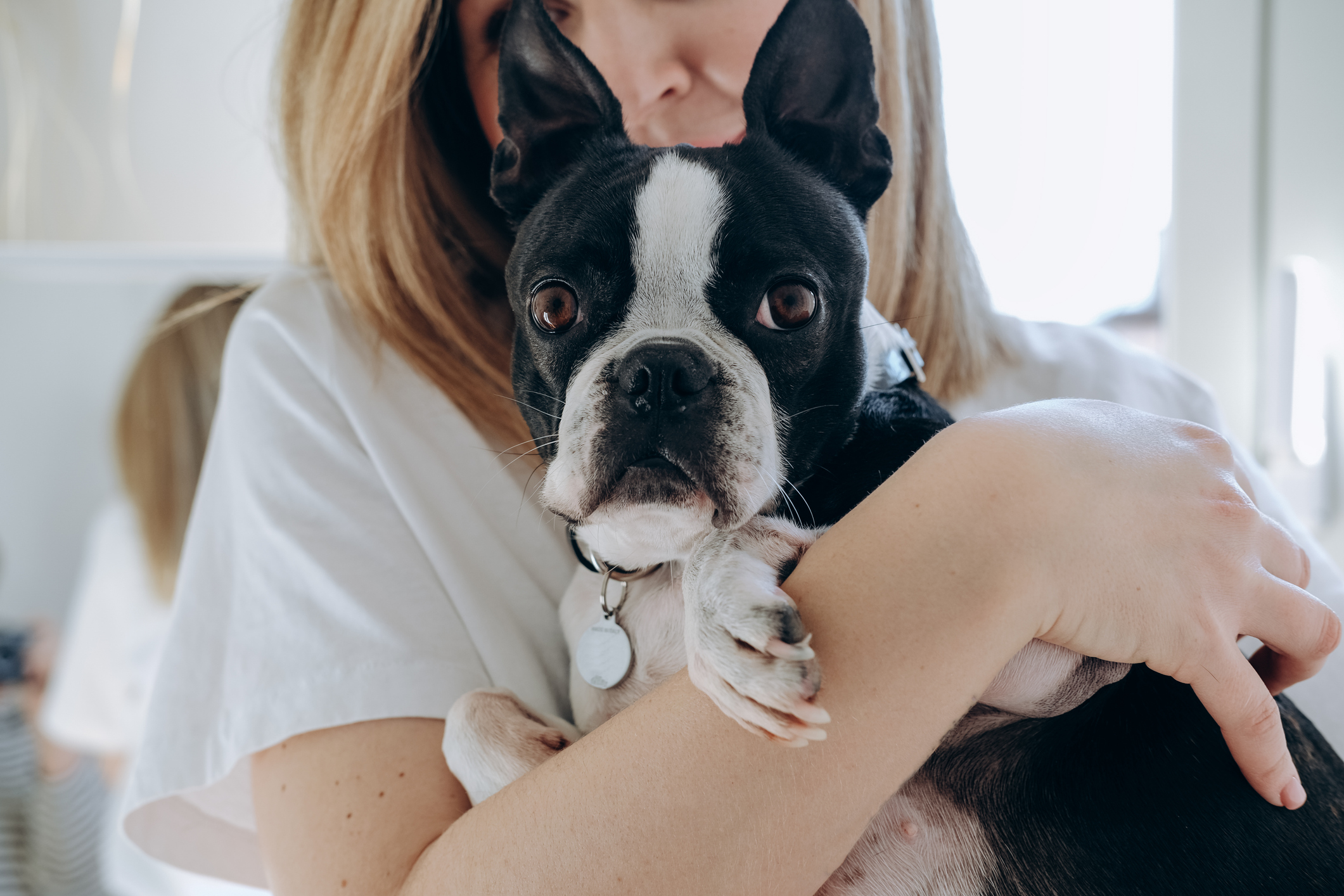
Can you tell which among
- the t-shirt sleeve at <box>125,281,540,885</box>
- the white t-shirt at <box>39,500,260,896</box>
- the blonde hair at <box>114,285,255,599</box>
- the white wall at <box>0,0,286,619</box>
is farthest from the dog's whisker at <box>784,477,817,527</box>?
the white t-shirt at <box>39,500,260,896</box>

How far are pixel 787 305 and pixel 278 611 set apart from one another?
745 mm

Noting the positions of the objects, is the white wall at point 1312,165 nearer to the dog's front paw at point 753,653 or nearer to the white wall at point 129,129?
the dog's front paw at point 753,653

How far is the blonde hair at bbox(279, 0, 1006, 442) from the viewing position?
4.21 feet

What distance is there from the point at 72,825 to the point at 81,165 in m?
2.61

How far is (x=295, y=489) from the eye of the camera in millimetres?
1164

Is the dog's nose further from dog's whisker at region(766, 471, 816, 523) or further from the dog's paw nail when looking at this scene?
the dog's paw nail

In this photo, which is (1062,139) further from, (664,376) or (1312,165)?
(664,376)

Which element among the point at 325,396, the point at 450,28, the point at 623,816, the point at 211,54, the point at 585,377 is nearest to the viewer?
the point at 623,816

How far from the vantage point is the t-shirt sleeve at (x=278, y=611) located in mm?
1049

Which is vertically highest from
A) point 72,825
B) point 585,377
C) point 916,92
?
point 916,92

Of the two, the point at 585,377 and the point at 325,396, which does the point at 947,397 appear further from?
the point at 325,396

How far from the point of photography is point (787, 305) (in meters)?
0.90

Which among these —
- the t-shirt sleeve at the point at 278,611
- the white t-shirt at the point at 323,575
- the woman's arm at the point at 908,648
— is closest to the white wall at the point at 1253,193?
the white t-shirt at the point at 323,575

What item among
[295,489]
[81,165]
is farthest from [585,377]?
[81,165]
